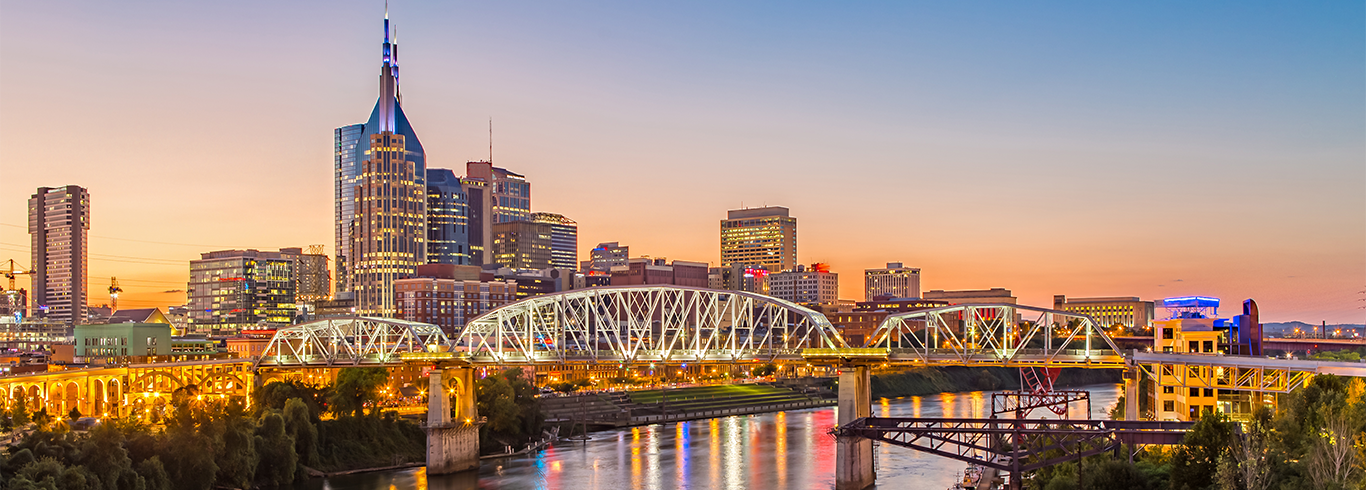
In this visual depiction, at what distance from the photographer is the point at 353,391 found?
118 metres

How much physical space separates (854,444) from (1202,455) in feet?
108

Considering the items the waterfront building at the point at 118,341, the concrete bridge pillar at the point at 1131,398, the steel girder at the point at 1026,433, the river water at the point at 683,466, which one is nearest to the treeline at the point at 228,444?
the river water at the point at 683,466

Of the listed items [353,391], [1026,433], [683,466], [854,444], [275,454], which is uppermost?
[1026,433]

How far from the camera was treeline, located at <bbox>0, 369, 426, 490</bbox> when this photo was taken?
73438mm

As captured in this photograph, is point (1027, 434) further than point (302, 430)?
No

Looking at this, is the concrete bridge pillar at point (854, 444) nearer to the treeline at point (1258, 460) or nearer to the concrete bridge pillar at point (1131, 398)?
the concrete bridge pillar at point (1131, 398)

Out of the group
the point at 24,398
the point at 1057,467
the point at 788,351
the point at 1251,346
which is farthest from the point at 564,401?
the point at 1057,467

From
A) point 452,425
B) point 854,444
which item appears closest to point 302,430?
point 452,425

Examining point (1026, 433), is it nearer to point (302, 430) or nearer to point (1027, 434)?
point (1027, 434)

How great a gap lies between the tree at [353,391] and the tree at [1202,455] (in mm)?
79115

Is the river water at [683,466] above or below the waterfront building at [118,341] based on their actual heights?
below

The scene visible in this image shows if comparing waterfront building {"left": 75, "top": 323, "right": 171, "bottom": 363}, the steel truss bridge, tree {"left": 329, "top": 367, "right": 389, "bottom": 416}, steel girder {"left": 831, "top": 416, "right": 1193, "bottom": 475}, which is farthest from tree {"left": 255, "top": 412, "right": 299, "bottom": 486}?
waterfront building {"left": 75, "top": 323, "right": 171, "bottom": 363}

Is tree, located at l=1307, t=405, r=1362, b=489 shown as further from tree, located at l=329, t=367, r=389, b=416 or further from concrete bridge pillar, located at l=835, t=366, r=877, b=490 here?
tree, located at l=329, t=367, r=389, b=416

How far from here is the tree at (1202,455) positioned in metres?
51.8
